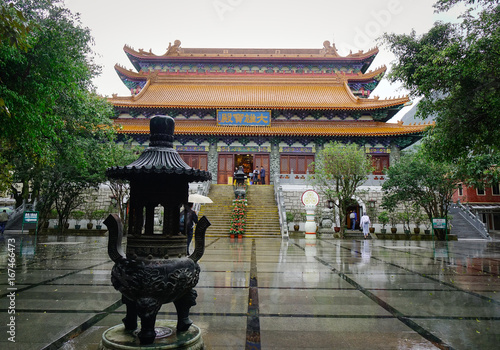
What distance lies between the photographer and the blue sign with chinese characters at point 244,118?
82.8 feet

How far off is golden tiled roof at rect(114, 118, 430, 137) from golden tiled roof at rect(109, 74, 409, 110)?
1.45 meters

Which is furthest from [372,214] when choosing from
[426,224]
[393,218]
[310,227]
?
[310,227]

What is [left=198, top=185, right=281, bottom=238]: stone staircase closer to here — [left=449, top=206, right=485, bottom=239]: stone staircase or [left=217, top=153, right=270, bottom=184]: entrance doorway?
[left=217, top=153, right=270, bottom=184]: entrance doorway

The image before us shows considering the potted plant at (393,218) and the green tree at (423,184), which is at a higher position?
the green tree at (423,184)

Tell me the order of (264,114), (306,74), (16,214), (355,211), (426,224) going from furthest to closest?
(306,74) < (264,114) < (355,211) < (426,224) < (16,214)

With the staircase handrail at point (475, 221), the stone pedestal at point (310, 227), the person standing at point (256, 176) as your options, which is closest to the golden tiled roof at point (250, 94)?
the person standing at point (256, 176)

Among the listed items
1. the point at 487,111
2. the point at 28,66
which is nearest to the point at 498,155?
the point at 487,111

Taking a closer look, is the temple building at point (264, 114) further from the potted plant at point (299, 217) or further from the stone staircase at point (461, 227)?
the stone staircase at point (461, 227)

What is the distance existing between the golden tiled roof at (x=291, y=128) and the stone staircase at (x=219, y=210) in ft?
15.4

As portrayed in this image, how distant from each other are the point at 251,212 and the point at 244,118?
9370mm

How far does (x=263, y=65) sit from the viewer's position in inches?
1190

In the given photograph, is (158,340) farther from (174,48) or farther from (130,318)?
(174,48)

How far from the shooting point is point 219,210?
18.6m

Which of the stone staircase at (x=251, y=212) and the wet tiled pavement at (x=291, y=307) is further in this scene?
the stone staircase at (x=251, y=212)
